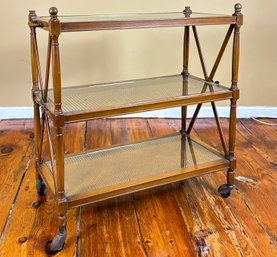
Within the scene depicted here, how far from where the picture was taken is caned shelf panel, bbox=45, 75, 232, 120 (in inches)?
50.0

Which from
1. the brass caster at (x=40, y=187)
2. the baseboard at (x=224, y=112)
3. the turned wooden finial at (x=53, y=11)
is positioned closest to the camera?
the turned wooden finial at (x=53, y=11)

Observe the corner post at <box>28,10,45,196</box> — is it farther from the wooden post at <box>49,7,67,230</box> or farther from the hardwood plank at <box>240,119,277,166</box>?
the hardwood plank at <box>240,119,277,166</box>

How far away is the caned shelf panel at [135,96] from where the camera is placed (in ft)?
4.17

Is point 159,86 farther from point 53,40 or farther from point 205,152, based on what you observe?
point 53,40

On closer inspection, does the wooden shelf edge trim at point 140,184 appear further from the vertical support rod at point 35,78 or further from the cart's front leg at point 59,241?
the vertical support rod at point 35,78

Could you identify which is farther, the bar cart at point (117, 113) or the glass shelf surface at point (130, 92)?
the glass shelf surface at point (130, 92)

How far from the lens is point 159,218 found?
1.44 meters

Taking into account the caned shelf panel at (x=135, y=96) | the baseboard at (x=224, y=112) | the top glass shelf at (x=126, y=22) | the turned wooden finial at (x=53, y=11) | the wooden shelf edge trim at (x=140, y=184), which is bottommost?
the baseboard at (x=224, y=112)

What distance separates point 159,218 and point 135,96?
0.46m

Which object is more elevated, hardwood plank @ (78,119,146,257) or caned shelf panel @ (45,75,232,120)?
caned shelf panel @ (45,75,232,120)

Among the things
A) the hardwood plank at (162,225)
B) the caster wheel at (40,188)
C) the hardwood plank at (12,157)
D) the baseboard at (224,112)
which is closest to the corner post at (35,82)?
the caster wheel at (40,188)

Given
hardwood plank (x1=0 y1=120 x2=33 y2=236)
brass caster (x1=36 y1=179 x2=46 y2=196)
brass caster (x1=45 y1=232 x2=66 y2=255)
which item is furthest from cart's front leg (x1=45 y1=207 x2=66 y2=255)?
brass caster (x1=36 y1=179 x2=46 y2=196)

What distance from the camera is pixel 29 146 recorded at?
2066 millimetres

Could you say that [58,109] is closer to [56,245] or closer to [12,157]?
[56,245]
